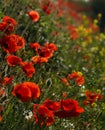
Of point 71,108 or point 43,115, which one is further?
point 43,115

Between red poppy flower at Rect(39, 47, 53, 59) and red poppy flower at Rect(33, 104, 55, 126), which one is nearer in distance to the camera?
red poppy flower at Rect(33, 104, 55, 126)

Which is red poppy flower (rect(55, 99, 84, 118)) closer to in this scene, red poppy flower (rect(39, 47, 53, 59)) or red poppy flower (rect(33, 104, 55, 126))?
red poppy flower (rect(33, 104, 55, 126))

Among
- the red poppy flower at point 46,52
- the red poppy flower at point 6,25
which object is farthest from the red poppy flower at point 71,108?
the red poppy flower at point 6,25

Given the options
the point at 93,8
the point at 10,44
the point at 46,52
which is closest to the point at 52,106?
the point at 10,44

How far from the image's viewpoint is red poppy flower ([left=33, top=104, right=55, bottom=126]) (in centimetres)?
258

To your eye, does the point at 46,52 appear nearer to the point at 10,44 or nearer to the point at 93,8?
the point at 10,44

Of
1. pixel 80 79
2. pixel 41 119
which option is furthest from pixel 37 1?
pixel 41 119

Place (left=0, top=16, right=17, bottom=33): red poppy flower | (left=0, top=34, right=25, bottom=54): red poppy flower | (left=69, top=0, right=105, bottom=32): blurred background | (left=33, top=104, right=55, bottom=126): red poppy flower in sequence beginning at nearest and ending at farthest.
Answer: (left=33, top=104, right=55, bottom=126): red poppy flower
(left=0, top=34, right=25, bottom=54): red poppy flower
(left=0, top=16, right=17, bottom=33): red poppy flower
(left=69, top=0, right=105, bottom=32): blurred background

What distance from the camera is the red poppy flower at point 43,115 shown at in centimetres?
258

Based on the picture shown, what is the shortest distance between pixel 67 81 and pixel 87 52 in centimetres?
357

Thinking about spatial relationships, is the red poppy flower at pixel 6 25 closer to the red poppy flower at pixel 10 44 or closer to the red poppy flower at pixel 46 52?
the red poppy flower at pixel 10 44

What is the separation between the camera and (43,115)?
2.71 metres

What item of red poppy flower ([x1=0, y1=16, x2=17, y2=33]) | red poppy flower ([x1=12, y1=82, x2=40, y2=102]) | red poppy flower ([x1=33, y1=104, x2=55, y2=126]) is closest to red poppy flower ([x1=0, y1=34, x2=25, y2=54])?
red poppy flower ([x1=0, y1=16, x2=17, y2=33])

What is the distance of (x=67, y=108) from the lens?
8.39 feet
